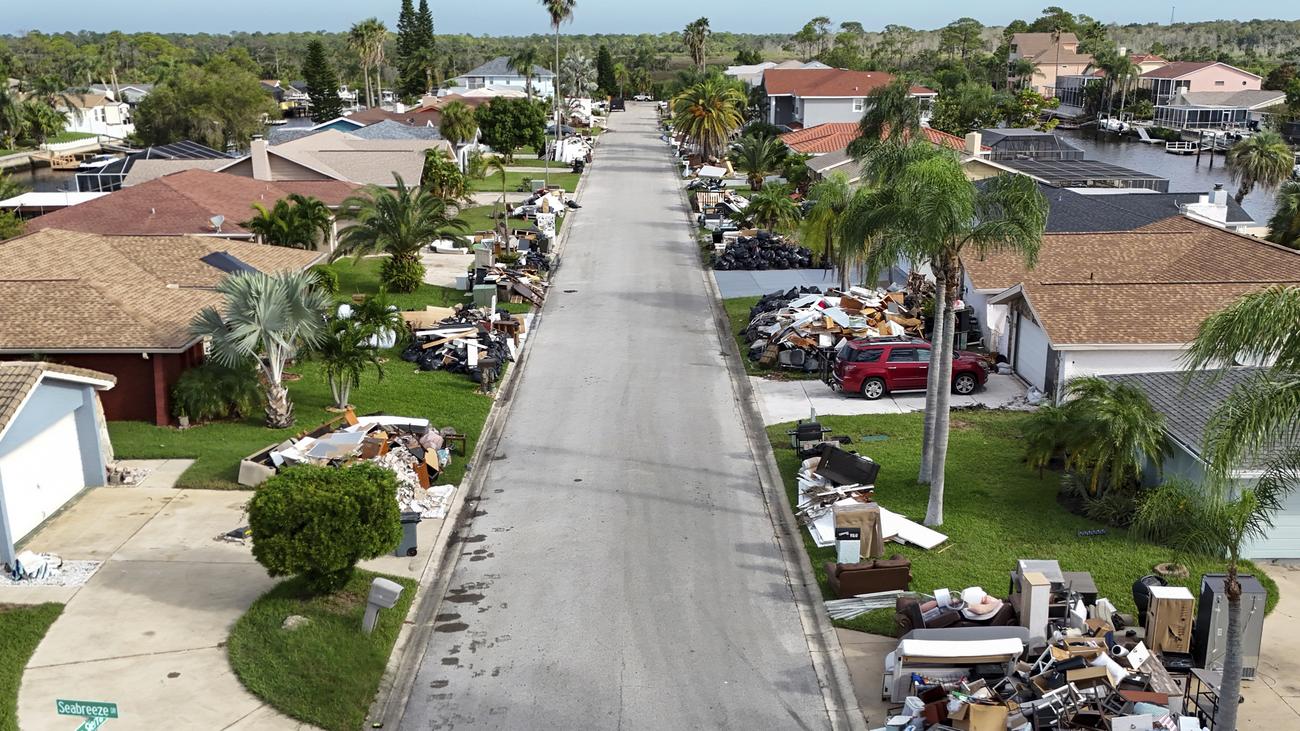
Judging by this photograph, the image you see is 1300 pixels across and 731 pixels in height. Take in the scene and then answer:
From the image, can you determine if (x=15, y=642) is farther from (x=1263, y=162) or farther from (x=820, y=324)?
(x=1263, y=162)

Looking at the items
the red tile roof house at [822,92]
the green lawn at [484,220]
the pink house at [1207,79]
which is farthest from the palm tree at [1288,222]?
the pink house at [1207,79]

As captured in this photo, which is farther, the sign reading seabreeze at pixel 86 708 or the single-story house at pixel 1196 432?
the single-story house at pixel 1196 432

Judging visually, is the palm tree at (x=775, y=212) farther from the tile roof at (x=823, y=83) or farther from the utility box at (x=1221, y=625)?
the tile roof at (x=823, y=83)

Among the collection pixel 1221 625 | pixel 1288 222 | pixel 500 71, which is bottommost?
pixel 1221 625

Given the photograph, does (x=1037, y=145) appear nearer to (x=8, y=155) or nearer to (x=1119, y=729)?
(x=1119, y=729)

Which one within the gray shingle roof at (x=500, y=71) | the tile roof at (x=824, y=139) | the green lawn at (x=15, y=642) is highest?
the gray shingle roof at (x=500, y=71)

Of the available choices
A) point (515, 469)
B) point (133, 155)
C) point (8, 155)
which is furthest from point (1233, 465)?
point (8, 155)

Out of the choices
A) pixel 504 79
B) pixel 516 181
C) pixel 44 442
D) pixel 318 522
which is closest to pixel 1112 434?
pixel 318 522
